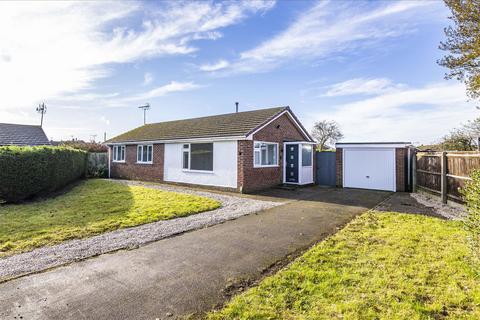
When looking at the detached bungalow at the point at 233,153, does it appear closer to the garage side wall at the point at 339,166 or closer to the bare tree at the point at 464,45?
the garage side wall at the point at 339,166

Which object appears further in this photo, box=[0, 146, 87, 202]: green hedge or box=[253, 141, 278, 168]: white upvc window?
box=[253, 141, 278, 168]: white upvc window

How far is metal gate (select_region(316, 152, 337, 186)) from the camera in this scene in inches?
624

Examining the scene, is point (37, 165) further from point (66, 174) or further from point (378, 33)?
point (378, 33)

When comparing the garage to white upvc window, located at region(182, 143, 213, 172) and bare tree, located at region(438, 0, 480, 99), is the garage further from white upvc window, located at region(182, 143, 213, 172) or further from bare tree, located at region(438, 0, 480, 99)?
white upvc window, located at region(182, 143, 213, 172)

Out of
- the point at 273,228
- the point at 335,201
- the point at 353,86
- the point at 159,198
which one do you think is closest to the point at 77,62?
the point at 159,198

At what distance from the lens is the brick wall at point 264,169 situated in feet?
42.2

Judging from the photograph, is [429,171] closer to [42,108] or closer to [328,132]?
[328,132]

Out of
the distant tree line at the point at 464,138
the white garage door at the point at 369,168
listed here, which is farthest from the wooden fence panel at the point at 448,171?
the distant tree line at the point at 464,138

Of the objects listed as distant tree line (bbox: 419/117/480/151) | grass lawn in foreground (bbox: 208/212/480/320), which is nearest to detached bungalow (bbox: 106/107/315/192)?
grass lawn in foreground (bbox: 208/212/480/320)

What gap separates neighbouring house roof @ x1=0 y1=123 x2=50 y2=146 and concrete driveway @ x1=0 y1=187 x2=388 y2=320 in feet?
92.8

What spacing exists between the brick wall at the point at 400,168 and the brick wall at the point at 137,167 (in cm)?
1372

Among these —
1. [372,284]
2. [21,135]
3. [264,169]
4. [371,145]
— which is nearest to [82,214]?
[372,284]

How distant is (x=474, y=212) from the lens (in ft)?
12.4

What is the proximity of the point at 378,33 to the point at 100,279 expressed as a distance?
12.6 metres
